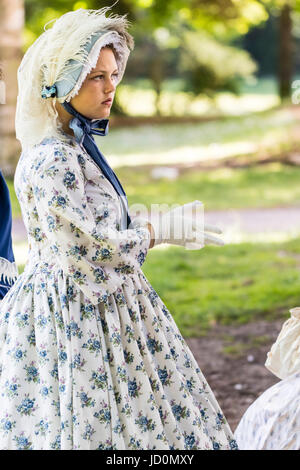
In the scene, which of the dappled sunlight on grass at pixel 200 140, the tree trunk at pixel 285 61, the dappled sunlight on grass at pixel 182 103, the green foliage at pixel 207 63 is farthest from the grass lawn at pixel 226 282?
the green foliage at pixel 207 63

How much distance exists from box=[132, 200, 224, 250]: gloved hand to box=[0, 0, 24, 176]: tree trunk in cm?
588

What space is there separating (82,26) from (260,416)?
144 cm

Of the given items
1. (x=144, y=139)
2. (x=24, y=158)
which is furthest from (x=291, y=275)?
(x=144, y=139)

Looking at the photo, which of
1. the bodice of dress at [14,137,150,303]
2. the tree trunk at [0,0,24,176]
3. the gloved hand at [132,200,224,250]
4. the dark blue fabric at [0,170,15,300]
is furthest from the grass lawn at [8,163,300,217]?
the bodice of dress at [14,137,150,303]

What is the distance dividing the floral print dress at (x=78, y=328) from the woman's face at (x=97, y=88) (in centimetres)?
11

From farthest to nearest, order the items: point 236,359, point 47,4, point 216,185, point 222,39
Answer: point 222,39 < point 47,4 < point 216,185 < point 236,359

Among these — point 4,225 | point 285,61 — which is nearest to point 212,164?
point 285,61

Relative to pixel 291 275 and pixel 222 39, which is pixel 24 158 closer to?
pixel 291 275

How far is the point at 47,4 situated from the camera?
14484 millimetres

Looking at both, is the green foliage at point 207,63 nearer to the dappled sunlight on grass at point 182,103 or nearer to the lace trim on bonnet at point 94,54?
the dappled sunlight on grass at point 182,103

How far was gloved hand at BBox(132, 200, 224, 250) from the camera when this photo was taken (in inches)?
96.9

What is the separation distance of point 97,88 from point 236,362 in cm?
230

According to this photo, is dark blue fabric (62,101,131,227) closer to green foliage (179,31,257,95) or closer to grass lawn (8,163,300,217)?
grass lawn (8,163,300,217)

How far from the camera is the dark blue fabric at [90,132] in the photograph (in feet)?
7.60
